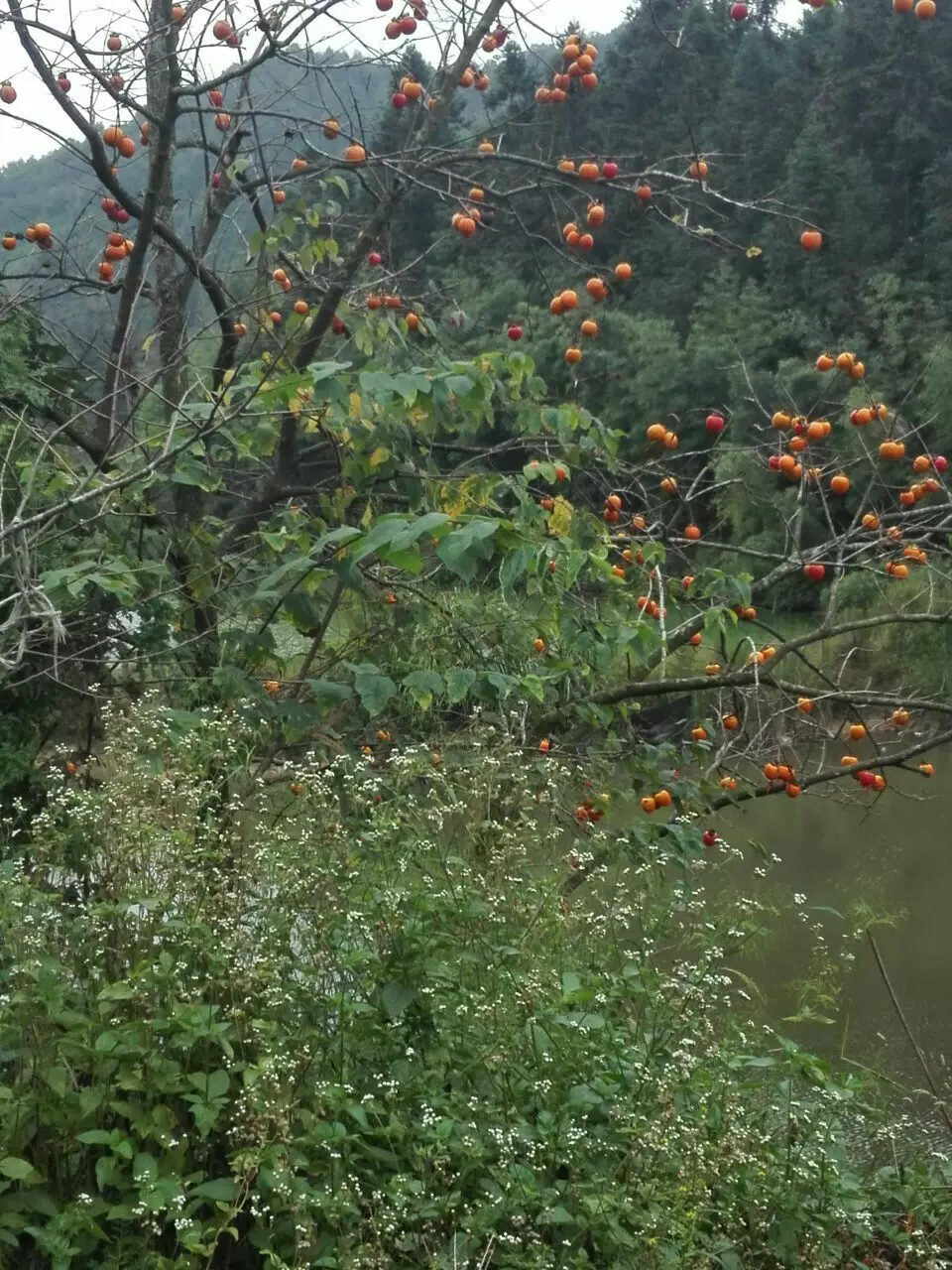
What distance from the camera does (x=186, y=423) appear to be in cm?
262

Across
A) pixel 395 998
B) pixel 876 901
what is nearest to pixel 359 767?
pixel 395 998

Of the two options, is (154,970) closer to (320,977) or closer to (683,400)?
(320,977)

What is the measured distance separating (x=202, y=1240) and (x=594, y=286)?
8.64 feet

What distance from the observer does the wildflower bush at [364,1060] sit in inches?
62.3

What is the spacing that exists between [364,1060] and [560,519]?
1.43 meters

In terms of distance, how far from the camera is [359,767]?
1.97 metres

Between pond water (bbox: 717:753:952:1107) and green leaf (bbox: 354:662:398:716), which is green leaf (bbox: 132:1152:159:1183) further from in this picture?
pond water (bbox: 717:753:952:1107)

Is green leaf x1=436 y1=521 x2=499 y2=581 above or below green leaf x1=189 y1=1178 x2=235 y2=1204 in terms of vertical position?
above

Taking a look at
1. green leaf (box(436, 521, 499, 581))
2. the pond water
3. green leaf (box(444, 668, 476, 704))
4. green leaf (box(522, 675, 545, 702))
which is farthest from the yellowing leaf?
the pond water

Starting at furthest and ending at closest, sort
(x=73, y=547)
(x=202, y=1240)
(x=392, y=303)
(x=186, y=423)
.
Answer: (x=392, y=303), (x=73, y=547), (x=186, y=423), (x=202, y=1240)

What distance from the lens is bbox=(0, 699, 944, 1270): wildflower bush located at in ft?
5.19

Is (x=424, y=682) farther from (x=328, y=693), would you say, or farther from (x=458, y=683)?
(x=328, y=693)

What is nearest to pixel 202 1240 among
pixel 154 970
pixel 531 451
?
pixel 154 970

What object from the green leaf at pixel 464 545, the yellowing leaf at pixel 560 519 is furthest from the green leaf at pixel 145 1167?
the yellowing leaf at pixel 560 519
